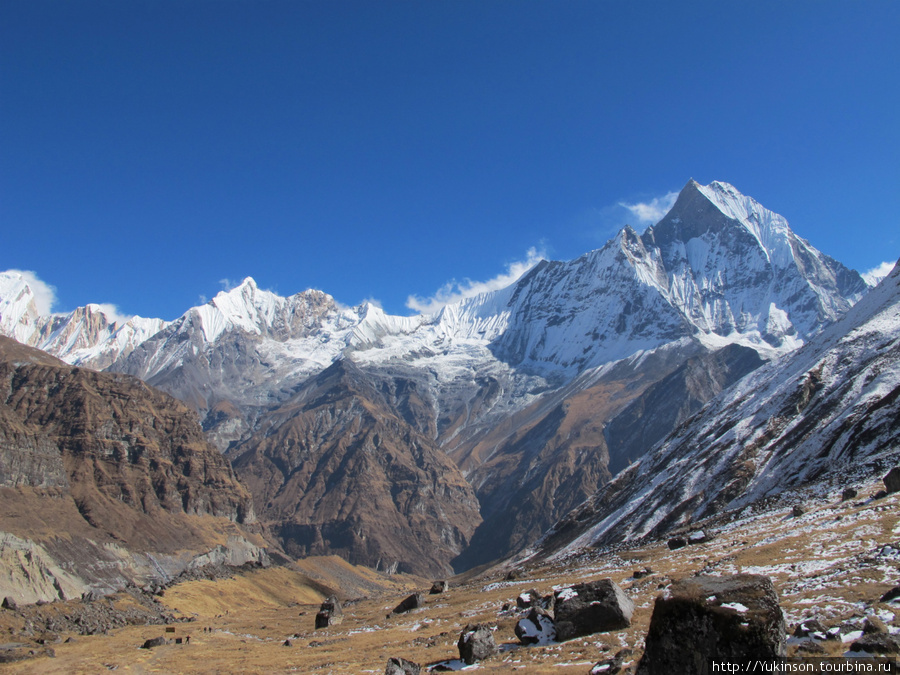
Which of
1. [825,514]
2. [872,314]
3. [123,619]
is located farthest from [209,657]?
[872,314]

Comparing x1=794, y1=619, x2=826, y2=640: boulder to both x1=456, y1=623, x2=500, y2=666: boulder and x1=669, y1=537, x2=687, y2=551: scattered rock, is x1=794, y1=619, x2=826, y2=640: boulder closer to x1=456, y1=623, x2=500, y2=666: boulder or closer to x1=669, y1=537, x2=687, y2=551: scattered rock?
x1=456, y1=623, x2=500, y2=666: boulder

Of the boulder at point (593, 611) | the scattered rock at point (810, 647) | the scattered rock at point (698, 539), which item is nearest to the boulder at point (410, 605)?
the scattered rock at point (698, 539)

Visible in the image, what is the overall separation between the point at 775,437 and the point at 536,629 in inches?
4392

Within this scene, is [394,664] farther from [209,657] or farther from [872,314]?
[872,314]

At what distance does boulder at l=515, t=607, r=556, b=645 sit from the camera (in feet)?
109

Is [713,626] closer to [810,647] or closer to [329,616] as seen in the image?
[810,647]

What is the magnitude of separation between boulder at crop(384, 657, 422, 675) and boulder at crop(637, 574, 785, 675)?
49.3ft

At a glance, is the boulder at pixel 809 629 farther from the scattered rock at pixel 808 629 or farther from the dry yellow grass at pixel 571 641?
the dry yellow grass at pixel 571 641

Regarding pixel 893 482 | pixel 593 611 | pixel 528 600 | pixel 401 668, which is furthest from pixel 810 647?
pixel 893 482

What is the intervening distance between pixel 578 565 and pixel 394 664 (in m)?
65.2

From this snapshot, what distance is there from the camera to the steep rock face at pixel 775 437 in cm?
9781

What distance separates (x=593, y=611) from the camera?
104ft

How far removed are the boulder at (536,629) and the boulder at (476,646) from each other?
6.16 feet

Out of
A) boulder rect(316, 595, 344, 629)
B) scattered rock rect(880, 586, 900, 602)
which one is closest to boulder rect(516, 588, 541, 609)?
scattered rock rect(880, 586, 900, 602)
